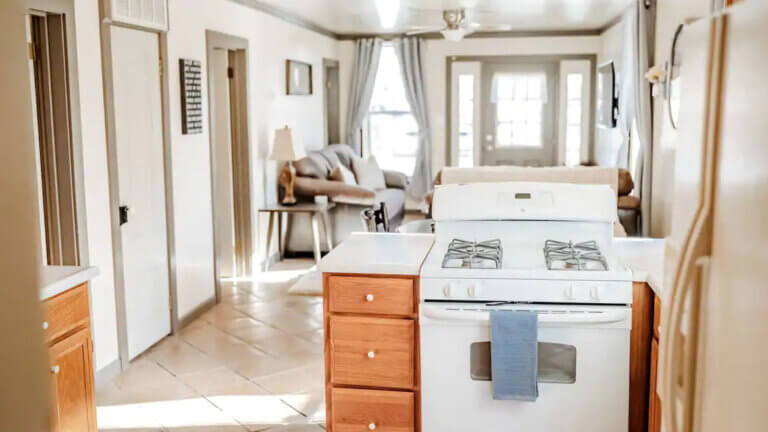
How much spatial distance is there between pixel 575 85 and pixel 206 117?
5931 millimetres

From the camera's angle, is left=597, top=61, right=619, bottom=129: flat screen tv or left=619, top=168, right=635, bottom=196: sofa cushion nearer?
left=619, top=168, right=635, bottom=196: sofa cushion

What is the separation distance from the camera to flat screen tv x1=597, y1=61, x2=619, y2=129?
317 inches

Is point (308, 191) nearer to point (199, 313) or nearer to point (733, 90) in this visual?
point (199, 313)

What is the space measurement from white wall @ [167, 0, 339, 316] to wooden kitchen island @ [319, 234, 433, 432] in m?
2.48

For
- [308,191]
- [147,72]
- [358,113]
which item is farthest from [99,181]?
[358,113]

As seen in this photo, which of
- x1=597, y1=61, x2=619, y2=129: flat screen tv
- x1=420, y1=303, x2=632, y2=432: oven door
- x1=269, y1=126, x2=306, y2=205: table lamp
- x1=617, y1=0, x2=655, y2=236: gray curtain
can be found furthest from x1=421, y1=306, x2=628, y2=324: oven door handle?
x1=597, y1=61, x2=619, y2=129: flat screen tv

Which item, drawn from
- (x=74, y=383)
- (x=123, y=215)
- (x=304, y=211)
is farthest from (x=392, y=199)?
(x=74, y=383)

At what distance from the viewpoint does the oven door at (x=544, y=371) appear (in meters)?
2.81

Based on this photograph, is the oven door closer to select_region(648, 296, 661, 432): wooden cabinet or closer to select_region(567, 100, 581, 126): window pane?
select_region(648, 296, 661, 432): wooden cabinet

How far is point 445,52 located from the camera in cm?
A: 1025

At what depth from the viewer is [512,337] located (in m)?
2.78

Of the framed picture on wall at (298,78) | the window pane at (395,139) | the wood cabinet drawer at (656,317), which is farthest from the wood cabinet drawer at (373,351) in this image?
the window pane at (395,139)

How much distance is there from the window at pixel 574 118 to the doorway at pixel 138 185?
6.54m

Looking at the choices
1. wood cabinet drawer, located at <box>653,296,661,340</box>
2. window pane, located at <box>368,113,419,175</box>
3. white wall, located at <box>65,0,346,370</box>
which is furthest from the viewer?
window pane, located at <box>368,113,419,175</box>
